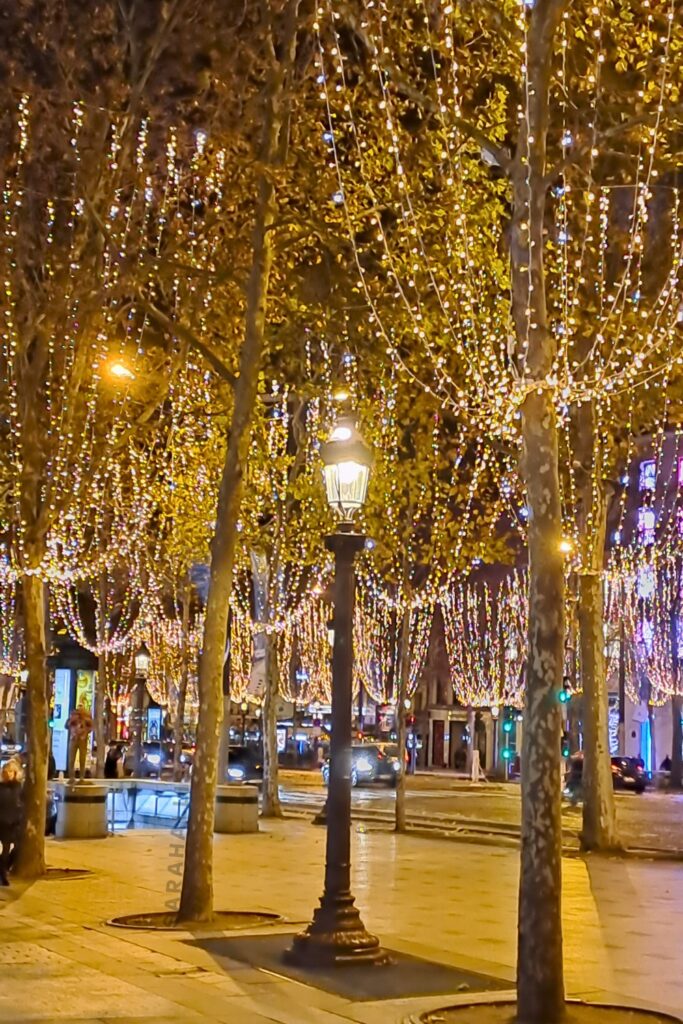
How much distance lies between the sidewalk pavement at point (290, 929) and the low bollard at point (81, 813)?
601 millimetres

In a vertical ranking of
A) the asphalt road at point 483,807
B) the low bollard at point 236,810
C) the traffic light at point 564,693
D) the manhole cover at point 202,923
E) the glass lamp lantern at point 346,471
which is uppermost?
the glass lamp lantern at point 346,471

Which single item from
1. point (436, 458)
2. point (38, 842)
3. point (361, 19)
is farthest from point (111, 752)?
point (361, 19)

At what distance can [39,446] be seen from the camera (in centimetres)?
1833

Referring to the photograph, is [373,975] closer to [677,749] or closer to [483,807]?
[483,807]

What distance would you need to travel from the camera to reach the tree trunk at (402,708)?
26.7 m

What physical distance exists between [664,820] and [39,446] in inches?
858

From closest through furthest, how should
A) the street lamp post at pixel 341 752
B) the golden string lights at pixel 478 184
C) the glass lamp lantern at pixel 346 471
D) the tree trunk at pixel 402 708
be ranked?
1. the street lamp post at pixel 341 752
2. the golden string lights at pixel 478 184
3. the glass lamp lantern at pixel 346 471
4. the tree trunk at pixel 402 708

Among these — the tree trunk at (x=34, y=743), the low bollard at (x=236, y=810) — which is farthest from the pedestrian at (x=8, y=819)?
the low bollard at (x=236, y=810)

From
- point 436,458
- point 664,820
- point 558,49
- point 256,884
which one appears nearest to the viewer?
point 558,49

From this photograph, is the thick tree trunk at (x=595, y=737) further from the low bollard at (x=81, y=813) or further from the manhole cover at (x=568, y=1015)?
the manhole cover at (x=568, y=1015)

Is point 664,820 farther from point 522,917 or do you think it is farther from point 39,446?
point 522,917

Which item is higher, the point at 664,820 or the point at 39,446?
the point at 39,446

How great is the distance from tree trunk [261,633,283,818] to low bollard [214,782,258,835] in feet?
14.1

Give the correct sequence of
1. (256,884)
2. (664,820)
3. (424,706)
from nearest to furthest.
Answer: (256,884), (664,820), (424,706)
